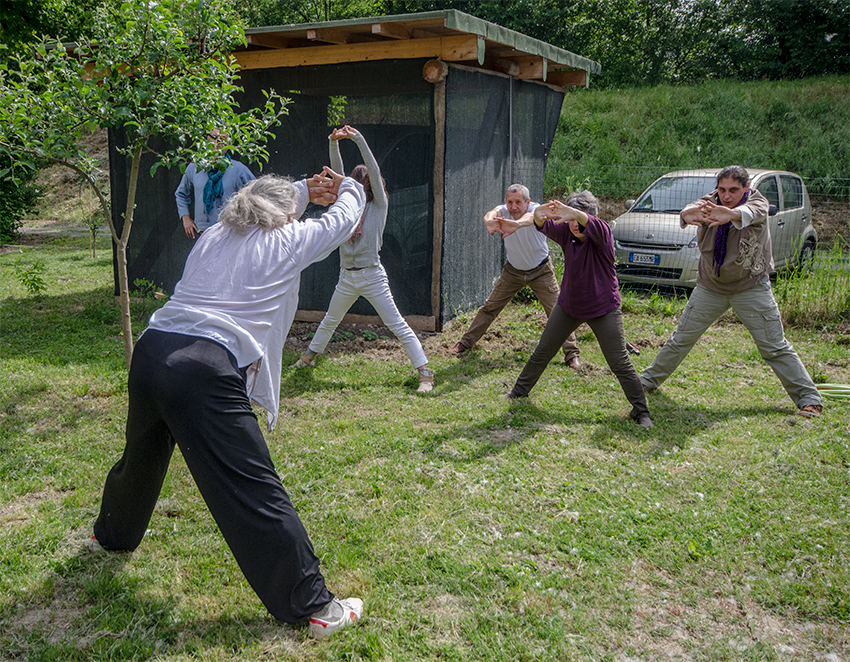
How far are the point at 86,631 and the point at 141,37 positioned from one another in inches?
148

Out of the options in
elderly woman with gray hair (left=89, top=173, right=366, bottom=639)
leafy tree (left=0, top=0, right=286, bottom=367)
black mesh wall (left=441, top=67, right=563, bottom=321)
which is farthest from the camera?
black mesh wall (left=441, top=67, right=563, bottom=321)

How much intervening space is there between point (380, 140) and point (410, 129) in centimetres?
40

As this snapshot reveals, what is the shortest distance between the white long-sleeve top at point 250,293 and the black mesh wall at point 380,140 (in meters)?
4.91

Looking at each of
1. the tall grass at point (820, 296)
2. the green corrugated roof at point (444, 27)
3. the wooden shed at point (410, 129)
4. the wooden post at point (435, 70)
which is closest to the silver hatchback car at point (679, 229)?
the tall grass at point (820, 296)

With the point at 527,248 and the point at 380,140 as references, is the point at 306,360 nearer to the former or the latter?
the point at 527,248

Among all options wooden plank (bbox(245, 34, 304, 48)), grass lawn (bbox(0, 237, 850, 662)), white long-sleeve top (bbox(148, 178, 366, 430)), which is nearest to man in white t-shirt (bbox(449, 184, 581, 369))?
grass lawn (bbox(0, 237, 850, 662))

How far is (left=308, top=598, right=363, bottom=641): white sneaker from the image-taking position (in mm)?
2885

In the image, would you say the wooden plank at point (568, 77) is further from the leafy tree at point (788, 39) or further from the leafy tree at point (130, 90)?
the leafy tree at point (788, 39)

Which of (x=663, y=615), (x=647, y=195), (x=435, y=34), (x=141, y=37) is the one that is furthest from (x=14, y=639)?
(x=647, y=195)

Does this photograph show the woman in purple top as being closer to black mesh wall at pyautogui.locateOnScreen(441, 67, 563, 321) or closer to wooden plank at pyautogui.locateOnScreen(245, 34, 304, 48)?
black mesh wall at pyautogui.locateOnScreen(441, 67, 563, 321)

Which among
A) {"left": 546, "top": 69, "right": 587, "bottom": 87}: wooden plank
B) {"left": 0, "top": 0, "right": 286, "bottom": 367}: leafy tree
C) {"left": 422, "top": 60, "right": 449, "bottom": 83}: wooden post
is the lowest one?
{"left": 0, "top": 0, "right": 286, "bottom": 367}: leafy tree

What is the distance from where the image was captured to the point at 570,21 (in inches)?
1245

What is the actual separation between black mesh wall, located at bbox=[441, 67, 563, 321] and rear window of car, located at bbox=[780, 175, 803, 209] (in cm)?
412

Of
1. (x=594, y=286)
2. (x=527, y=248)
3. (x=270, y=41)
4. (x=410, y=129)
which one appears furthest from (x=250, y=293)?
(x=270, y=41)
